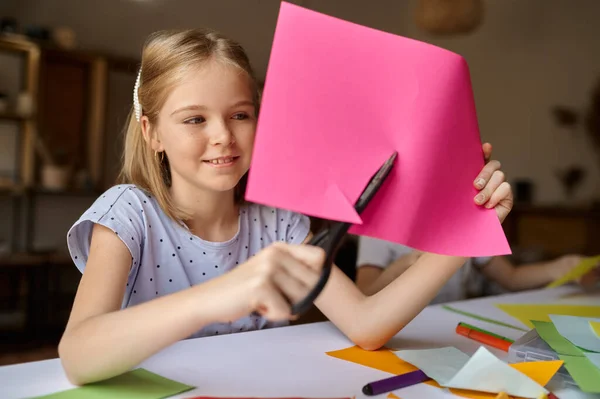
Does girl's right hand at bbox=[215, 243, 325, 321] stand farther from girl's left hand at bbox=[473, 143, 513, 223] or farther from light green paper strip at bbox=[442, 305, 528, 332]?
light green paper strip at bbox=[442, 305, 528, 332]

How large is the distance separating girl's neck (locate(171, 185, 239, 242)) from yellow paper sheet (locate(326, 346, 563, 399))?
36 centimetres

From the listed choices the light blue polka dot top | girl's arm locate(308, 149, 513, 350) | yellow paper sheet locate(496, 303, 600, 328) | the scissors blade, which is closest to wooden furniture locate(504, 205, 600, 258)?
yellow paper sheet locate(496, 303, 600, 328)

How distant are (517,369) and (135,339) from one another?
43 cm

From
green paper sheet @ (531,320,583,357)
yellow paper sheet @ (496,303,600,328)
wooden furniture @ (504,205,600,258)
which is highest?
green paper sheet @ (531,320,583,357)

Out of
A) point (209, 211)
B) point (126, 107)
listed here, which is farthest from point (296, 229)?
point (126, 107)

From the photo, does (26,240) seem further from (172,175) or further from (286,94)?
(286,94)

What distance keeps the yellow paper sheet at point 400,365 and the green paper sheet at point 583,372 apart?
0.9 inches

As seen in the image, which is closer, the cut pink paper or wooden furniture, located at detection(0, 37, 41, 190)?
the cut pink paper

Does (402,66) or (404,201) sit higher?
(402,66)

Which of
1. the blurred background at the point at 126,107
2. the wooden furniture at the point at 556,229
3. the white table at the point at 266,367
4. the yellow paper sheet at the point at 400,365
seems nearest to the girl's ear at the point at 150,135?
the white table at the point at 266,367

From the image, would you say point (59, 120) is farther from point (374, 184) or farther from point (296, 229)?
point (374, 184)

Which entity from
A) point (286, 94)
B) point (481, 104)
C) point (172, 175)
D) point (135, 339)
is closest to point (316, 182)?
point (286, 94)

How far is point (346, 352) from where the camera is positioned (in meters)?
0.81

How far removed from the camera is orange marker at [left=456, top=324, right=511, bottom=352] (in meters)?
0.86
